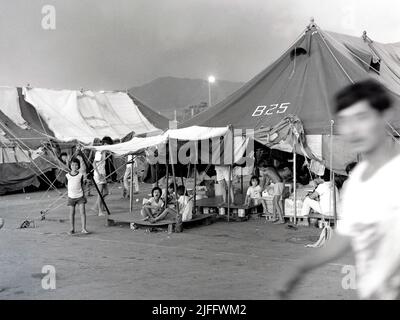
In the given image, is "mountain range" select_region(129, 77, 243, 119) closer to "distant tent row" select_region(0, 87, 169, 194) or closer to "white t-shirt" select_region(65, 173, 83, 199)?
"distant tent row" select_region(0, 87, 169, 194)

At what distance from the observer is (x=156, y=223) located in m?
11.2

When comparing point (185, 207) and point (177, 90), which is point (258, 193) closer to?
point (185, 207)

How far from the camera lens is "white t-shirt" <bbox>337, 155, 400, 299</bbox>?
2504mm

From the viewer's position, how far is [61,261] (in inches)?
332

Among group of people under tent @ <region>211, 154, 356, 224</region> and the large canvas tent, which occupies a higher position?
the large canvas tent

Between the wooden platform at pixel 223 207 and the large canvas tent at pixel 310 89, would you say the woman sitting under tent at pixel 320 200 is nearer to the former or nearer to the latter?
the large canvas tent at pixel 310 89

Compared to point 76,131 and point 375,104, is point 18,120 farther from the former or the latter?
point 375,104

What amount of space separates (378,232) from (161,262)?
599cm

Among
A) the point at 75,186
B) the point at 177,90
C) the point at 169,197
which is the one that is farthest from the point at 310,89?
the point at 177,90

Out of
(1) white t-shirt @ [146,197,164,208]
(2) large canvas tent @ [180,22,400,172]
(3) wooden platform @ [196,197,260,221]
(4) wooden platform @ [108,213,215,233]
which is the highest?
(2) large canvas tent @ [180,22,400,172]

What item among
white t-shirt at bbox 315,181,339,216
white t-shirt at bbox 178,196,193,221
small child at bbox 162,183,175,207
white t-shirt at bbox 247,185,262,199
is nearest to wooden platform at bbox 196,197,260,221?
white t-shirt at bbox 247,185,262,199

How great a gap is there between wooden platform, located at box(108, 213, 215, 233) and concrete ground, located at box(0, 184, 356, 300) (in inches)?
8.0

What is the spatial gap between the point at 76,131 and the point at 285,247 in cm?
1472
